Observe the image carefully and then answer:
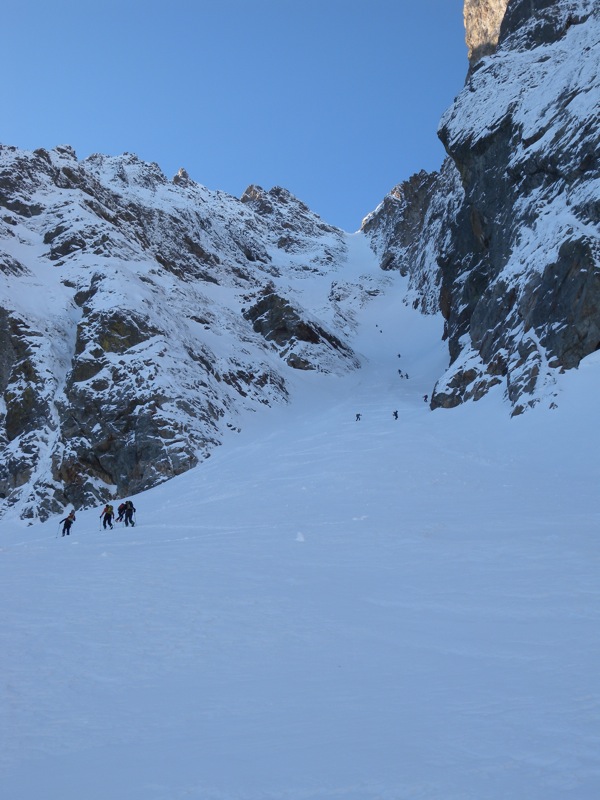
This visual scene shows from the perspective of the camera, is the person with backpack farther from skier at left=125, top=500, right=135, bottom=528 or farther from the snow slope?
the snow slope

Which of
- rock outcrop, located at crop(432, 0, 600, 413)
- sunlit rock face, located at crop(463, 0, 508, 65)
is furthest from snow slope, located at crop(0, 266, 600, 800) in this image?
sunlit rock face, located at crop(463, 0, 508, 65)

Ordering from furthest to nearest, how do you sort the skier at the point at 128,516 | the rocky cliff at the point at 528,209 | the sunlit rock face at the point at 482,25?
the sunlit rock face at the point at 482,25 < the rocky cliff at the point at 528,209 < the skier at the point at 128,516

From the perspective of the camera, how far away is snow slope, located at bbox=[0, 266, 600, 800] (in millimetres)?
4777

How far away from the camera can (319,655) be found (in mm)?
7516

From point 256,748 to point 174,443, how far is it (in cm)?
3380

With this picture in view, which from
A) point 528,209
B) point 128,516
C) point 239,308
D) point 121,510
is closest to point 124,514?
point 121,510

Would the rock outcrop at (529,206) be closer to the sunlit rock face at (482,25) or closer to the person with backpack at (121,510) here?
the person with backpack at (121,510)

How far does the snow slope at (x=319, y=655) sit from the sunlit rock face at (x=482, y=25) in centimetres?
8394

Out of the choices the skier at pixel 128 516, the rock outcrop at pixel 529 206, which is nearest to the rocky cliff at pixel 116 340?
the skier at pixel 128 516

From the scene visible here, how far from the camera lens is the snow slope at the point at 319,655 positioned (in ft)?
15.7

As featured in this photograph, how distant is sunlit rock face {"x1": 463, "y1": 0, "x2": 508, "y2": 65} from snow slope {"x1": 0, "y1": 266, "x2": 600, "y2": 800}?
275 ft

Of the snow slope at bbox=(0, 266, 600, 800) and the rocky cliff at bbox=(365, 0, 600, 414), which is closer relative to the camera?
the snow slope at bbox=(0, 266, 600, 800)

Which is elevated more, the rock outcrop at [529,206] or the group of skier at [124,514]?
the rock outcrop at [529,206]

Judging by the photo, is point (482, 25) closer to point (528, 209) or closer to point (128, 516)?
point (528, 209)
